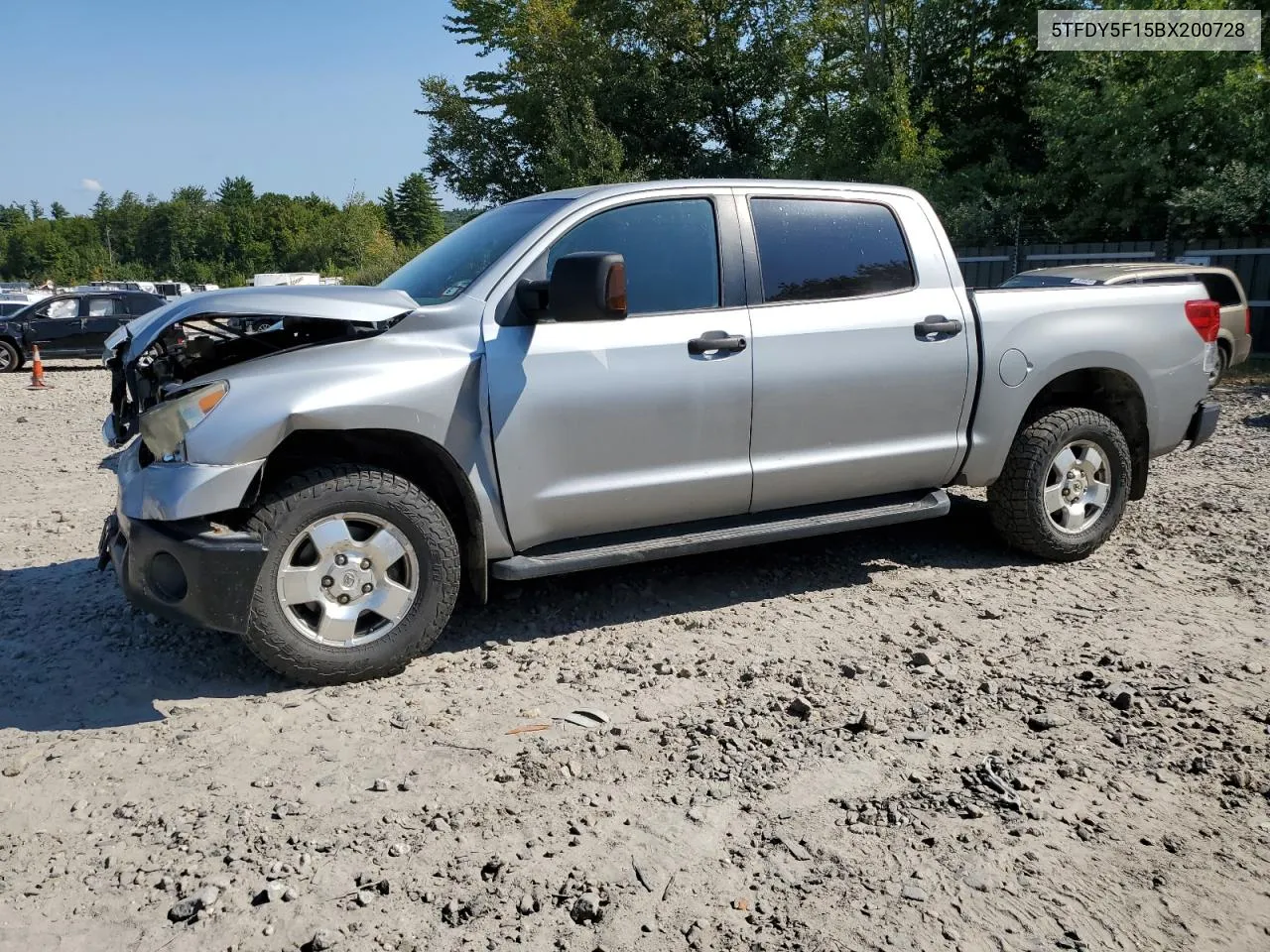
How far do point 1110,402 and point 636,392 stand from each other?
304cm

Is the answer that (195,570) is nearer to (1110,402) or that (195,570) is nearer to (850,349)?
(850,349)

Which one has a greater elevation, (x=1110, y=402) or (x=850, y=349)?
(x=850, y=349)

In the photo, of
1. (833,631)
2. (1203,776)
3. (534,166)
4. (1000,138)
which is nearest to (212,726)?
(833,631)

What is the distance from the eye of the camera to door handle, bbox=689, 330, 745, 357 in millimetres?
4289

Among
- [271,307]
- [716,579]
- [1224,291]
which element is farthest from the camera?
[1224,291]

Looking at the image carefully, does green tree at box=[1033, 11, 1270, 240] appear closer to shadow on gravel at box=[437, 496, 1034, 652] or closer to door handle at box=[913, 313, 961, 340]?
shadow on gravel at box=[437, 496, 1034, 652]

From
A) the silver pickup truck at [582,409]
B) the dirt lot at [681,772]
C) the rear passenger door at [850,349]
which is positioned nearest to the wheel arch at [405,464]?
the silver pickup truck at [582,409]

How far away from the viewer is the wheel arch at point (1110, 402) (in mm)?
5367

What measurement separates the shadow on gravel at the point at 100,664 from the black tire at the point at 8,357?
16.4 metres

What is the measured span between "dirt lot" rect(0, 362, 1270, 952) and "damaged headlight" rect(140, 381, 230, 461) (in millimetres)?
995

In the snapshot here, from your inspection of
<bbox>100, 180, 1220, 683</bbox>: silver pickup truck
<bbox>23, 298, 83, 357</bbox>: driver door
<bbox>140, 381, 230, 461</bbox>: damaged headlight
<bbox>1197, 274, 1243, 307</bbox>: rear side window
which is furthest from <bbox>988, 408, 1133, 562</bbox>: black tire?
<bbox>23, 298, 83, 357</bbox>: driver door

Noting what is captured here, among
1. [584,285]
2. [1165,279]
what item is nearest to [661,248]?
[584,285]

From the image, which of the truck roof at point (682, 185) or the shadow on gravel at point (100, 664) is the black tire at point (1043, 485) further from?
the shadow on gravel at point (100, 664)

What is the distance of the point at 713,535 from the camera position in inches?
175
